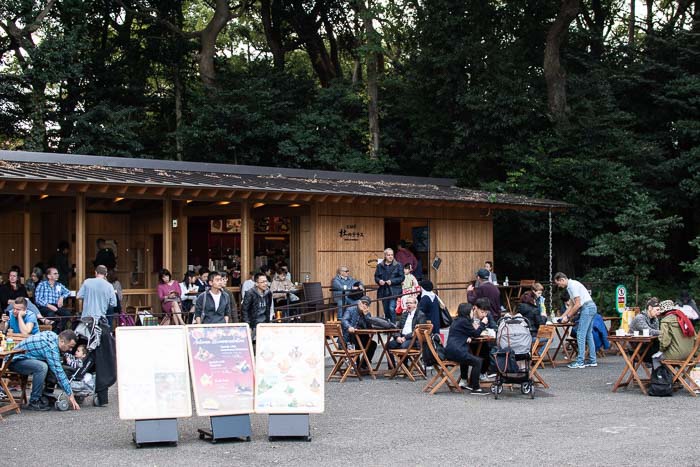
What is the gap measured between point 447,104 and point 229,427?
815 inches

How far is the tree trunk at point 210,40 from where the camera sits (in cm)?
3012

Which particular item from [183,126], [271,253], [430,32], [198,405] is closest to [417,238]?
[271,253]

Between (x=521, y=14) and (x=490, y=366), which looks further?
(x=521, y=14)

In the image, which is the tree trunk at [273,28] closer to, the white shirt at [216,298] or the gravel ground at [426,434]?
the white shirt at [216,298]

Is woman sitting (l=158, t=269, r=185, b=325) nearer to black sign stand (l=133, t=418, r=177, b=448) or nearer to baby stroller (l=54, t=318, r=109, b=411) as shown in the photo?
baby stroller (l=54, t=318, r=109, b=411)

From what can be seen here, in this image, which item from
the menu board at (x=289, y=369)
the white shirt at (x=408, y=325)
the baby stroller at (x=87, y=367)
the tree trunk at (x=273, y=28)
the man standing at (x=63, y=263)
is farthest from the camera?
the tree trunk at (x=273, y=28)

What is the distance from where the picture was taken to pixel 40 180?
530 inches

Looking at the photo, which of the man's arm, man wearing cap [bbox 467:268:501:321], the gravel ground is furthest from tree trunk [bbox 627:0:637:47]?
the gravel ground

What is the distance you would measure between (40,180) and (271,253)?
23.8 ft

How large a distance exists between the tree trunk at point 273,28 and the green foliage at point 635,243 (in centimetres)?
1482

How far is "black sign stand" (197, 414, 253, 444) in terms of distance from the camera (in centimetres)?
784

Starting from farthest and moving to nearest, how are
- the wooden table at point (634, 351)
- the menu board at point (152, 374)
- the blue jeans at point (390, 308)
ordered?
the blue jeans at point (390, 308), the wooden table at point (634, 351), the menu board at point (152, 374)

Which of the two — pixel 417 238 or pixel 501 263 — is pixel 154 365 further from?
pixel 501 263

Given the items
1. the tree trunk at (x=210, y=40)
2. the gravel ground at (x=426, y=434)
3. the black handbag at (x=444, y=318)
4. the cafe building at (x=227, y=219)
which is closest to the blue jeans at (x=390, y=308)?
the cafe building at (x=227, y=219)
